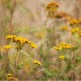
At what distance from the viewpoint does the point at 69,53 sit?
15.4 ft

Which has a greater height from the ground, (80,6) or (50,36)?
(80,6)

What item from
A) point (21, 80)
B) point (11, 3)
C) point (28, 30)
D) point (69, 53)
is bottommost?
point (21, 80)

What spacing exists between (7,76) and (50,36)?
6.77 feet

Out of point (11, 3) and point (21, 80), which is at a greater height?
point (11, 3)

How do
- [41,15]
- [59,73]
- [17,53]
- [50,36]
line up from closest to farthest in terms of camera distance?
[17,53], [59,73], [50,36], [41,15]

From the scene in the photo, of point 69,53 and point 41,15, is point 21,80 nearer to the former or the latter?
point 69,53

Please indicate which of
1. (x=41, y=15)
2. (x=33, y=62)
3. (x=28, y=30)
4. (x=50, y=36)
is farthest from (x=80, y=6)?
(x=33, y=62)

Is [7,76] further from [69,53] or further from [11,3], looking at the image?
[11,3]

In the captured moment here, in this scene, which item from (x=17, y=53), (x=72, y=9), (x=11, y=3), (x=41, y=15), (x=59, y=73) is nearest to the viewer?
(x=17, y=53)

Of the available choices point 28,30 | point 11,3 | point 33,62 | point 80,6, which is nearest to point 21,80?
point 28,30

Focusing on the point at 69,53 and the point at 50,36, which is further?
the point at 50,36

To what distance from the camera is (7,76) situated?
3916 mm

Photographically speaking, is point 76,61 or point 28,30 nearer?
point 76,61

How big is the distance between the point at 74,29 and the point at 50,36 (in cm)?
118
